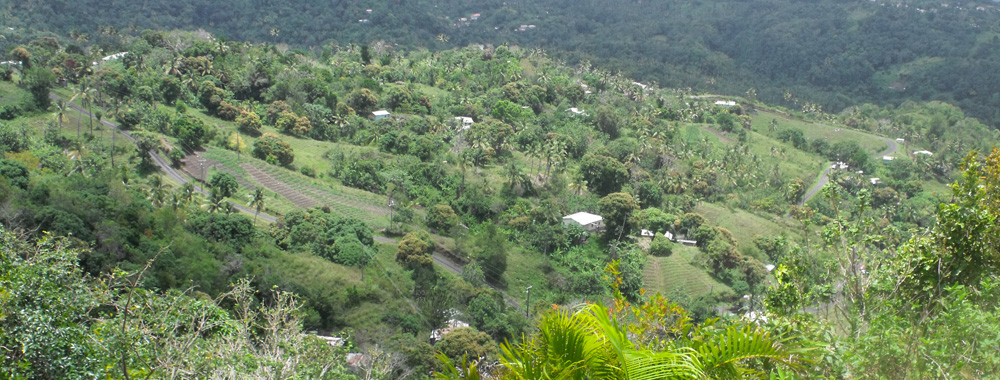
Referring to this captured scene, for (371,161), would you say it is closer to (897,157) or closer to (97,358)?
(97,358)

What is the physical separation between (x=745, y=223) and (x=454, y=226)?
25455 mm

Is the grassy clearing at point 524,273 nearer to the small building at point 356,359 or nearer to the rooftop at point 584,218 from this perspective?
the rooftop at point 584,218

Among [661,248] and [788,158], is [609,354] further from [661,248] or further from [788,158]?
[788,158]

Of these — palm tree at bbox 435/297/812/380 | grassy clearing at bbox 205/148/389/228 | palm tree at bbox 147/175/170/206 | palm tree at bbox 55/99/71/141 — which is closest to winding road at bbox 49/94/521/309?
palm tree at bbox 55/99/71/141

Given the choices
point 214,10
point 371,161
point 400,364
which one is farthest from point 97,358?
point 214,10

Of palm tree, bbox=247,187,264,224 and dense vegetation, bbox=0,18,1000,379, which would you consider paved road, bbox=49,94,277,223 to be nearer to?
dense vegetation, bbox=0,18,1000,379

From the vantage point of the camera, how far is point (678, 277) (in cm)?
4378

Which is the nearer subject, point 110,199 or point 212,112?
point 110,199

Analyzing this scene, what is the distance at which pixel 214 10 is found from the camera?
133 metres

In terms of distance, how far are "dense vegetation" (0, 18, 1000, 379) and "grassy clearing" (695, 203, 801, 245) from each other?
0.38 m

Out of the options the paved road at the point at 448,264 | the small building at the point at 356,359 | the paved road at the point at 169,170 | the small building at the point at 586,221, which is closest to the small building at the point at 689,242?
the small building at the point at 586,221

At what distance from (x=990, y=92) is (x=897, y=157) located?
51873 mm

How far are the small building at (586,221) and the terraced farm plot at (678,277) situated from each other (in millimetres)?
4883

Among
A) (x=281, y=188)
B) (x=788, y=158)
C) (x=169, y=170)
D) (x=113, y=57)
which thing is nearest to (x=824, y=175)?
(x=788, y=158)
